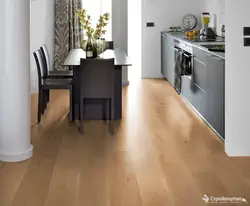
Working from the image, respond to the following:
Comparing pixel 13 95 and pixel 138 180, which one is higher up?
pixel 13 95

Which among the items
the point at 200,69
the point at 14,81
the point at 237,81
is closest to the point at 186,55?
the point at 200,69

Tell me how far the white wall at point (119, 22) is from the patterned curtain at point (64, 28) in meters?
0.78

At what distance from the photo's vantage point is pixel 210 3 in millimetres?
9000

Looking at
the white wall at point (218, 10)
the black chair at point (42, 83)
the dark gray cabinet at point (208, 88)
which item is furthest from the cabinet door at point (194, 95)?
the black chair at point (42, 83)

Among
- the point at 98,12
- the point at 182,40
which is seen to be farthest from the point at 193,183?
the point at 98,12

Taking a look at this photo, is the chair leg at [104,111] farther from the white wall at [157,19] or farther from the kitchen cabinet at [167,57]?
the white wall at [157,19]

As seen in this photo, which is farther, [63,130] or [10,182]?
[63,130]

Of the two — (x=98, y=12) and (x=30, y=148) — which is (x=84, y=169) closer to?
(x=30, y=148)

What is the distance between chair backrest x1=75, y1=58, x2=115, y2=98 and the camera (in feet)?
18.0

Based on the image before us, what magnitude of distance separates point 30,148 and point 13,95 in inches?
22.7

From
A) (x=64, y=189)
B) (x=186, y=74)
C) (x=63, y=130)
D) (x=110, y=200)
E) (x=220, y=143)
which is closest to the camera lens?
(x=110, y=200)

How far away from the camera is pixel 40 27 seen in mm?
8531

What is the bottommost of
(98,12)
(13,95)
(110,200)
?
(110,200)

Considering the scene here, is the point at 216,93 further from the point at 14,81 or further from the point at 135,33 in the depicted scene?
the point at 135,33
